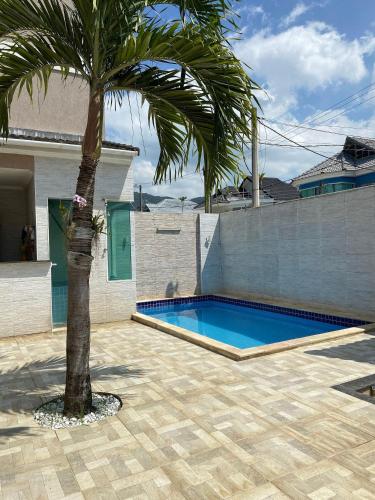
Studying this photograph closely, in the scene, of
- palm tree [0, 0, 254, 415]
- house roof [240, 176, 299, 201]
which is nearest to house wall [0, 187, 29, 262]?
palm tree [0, 0, 254, 415]

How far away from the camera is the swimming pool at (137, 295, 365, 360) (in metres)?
11.5

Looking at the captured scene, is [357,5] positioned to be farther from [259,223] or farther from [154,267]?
[154,267]

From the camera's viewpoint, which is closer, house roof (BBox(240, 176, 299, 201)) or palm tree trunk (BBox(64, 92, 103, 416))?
palm tree trunk (BBox(64, 92, 103, 416))

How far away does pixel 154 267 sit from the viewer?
16.5 metres

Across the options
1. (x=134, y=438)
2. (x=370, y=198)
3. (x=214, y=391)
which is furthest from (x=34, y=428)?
(x=370, y=198)

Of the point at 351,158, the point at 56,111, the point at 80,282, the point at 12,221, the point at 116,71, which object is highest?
the point at 351,158

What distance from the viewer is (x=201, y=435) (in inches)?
178

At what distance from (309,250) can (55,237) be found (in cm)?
820

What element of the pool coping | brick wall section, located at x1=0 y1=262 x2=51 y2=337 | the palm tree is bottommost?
the pool coping

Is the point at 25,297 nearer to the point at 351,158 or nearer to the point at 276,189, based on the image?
the point at 351,158

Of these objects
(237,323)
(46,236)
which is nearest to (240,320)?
(237,323)

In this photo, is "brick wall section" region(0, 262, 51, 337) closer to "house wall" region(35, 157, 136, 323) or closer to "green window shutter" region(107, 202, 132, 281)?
"house wall" region(35, 157, 136, 323)

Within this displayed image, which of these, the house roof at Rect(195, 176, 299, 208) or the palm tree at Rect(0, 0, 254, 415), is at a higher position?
the house roof at Rect(195, 176, 299, 208)

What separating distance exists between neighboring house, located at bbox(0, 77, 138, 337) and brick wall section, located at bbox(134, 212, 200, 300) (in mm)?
4117
